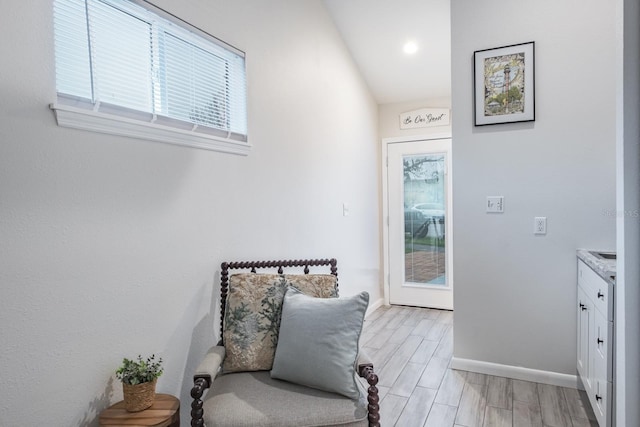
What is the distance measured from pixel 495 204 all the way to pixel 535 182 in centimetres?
29

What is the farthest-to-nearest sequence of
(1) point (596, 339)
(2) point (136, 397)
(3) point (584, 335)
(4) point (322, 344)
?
(3) point (584, 335)
(1) point (596, 339)
(4) point (322, 344)
(2) point (136, 397)

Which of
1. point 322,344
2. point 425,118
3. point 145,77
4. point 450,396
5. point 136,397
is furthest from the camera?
point 425,118

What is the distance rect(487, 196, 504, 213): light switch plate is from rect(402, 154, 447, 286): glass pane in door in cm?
155

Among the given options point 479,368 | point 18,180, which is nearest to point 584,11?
point 479,368

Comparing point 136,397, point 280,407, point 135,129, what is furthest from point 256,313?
point 135,129

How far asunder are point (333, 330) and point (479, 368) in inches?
67.0

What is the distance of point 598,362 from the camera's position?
6.59 feet

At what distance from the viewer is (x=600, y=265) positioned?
2006 millimetres

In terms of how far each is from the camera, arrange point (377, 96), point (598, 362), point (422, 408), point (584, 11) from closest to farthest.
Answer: point (598, 362) < point (422, 408) < point (584, 11) < point (377, 96)

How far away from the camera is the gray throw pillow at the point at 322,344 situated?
5.32 feet

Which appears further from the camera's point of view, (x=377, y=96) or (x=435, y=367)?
(x=377, y=96)

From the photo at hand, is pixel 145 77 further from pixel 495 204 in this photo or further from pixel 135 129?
pixel 495 204

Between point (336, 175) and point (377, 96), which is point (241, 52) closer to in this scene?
point (336, 175)

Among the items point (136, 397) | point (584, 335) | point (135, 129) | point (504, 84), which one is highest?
point (504, 84)
